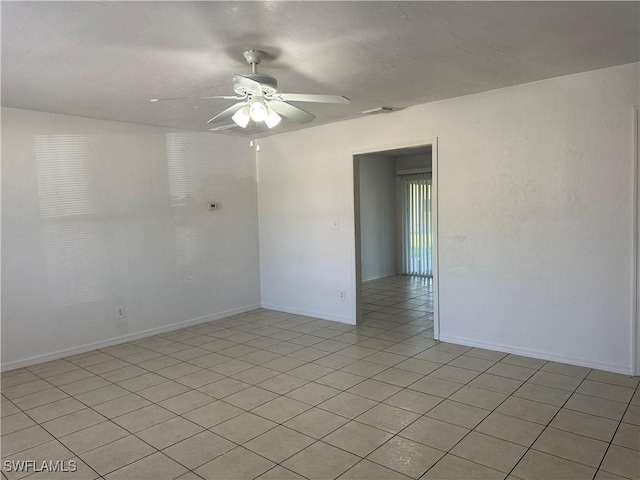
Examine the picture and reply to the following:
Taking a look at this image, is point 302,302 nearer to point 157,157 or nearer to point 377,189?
point 157,157

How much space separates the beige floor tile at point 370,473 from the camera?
7.06 ft

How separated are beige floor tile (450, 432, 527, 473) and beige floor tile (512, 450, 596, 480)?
0.05 m

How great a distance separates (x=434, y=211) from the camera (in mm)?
4242

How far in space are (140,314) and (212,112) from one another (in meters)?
2.33

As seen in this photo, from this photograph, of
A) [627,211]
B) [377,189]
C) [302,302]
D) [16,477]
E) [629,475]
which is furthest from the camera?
[377,189]

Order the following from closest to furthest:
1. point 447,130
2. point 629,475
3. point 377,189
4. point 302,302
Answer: point 629,475
point 447,130
point 302,302
point 377,189

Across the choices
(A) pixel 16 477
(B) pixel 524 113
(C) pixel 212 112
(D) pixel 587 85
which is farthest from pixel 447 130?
(A) pixel 16 477

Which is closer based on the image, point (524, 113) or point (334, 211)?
point (524, 113)

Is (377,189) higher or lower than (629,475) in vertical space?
higher

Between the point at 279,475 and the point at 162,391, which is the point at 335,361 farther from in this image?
the point at 279,475

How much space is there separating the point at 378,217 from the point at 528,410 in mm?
5404

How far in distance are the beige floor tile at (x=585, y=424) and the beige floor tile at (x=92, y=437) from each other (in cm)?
267

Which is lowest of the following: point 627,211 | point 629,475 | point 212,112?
point 629,475

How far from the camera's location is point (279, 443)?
2.51 meters
